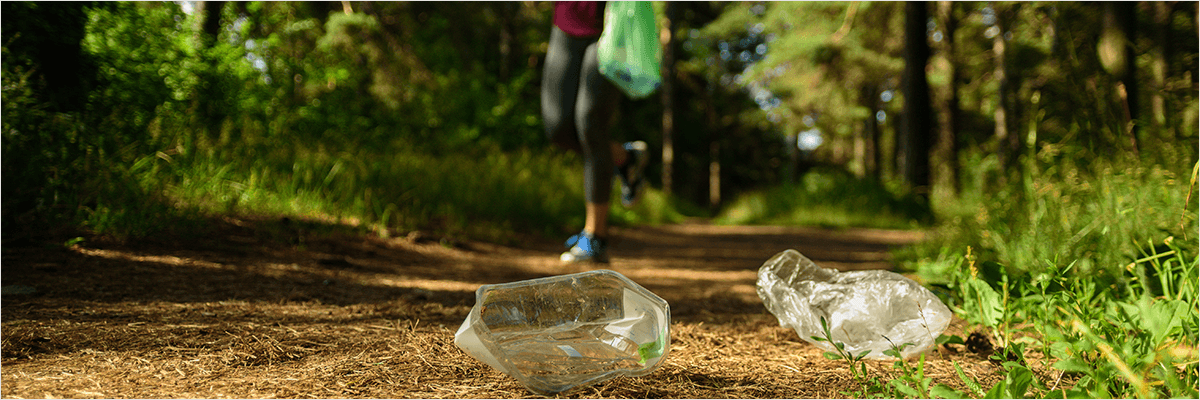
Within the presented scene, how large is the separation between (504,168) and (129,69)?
308 centimetres

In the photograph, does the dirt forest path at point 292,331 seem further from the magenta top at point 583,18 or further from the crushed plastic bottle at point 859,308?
the magenta top at point 583,18

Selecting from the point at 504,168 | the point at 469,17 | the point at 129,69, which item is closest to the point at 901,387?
the point at 129,69

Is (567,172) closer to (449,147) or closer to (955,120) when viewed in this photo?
(449,147)

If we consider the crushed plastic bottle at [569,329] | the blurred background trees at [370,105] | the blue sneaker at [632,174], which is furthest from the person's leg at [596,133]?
the crushed plastic bottle at [569,329]

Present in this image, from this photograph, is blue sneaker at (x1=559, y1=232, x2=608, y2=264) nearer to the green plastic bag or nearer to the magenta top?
the green plastic bag

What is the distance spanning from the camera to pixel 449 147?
6.72 meters

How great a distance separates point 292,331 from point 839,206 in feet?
26.7

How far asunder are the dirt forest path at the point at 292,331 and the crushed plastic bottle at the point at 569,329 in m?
0.05

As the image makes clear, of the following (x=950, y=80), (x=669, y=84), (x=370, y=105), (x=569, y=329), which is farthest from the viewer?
(x=669, y=84)

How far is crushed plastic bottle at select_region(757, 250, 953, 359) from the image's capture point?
1.50 metres

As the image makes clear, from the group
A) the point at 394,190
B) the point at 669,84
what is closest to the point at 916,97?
the point at 669,84

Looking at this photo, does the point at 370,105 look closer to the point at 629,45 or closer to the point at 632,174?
the point at 632,174

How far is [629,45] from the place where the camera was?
2701 mm

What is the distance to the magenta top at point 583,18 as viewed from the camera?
2.89m
